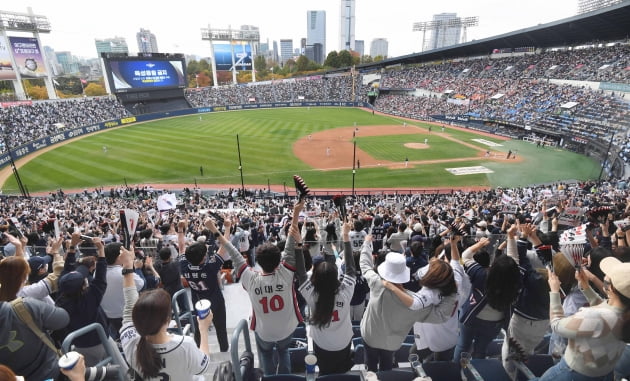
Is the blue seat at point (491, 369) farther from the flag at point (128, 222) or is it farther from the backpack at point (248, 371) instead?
the flag at point (128, 222)

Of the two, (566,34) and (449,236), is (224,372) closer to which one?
(449,236)

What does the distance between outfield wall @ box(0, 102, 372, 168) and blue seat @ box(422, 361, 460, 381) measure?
44728mm

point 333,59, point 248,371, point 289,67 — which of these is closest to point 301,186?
point 248,371

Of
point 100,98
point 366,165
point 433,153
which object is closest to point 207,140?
point 366,165

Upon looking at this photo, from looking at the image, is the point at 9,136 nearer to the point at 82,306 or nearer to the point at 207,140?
the point at 207,140

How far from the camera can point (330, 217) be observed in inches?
565

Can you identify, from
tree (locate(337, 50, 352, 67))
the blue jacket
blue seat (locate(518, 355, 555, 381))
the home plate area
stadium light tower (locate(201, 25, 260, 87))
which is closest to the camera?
blue seat (locate(518, 355, 555, 381))

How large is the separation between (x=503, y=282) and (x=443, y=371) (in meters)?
1.25

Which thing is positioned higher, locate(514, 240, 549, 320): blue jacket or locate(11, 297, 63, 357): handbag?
locate(11, 297, 63, 357): handbag

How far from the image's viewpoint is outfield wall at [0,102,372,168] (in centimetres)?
3693

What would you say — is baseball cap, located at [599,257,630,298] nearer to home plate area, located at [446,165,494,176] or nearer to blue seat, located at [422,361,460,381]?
blue seat, located at [422,361,460,381]

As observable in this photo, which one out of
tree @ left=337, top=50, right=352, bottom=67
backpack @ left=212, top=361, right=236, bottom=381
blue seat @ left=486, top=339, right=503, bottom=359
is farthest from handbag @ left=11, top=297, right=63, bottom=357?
tree @ left=337, top=50, right=352, bottom=67

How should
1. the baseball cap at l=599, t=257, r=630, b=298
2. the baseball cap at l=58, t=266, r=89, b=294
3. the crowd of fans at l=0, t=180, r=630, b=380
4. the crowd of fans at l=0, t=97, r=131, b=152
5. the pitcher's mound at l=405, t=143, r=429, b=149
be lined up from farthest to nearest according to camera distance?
the crowd of fans at l=0, t=97, r=131, b=152
the pitcher's mound at l=405, t=143, r=429, b=149
the baseball cap at l=58, t=266, r=89, b=294
the crowd of fans at l=0, t=180, r=630, b=380
the baseball cap at l=599, t=257, r=630, b=298

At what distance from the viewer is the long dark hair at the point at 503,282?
Result: 3781 millimetres
